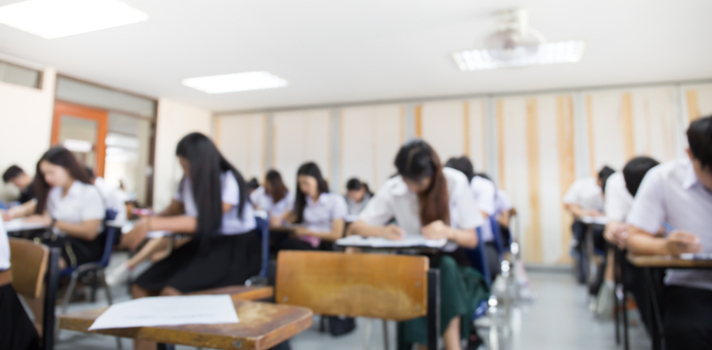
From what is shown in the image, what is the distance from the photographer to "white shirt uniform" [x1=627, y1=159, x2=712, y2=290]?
1.47 metres

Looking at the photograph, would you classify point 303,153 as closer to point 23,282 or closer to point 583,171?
point 583,171

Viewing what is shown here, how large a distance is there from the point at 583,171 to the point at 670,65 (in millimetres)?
1518

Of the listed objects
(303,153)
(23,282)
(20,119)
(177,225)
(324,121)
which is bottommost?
(23,282)

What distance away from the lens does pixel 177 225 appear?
1.74 m

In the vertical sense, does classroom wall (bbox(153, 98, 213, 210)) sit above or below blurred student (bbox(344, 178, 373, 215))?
above

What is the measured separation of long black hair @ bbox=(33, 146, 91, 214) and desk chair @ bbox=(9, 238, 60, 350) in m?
1.52

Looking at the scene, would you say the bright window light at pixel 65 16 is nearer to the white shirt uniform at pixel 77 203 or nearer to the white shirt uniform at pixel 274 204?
the white shirt uniform at pixel 77 203

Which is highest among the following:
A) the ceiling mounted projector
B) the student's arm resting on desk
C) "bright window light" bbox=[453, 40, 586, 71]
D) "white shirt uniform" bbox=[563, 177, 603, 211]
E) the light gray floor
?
"bright window light" bbox=[453, 40, 586, 71]

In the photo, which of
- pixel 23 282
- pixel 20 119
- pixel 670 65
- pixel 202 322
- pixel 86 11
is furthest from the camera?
pixel 670 65

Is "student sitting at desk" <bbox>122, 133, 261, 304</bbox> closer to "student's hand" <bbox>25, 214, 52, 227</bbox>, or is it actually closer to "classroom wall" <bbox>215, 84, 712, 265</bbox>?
"student's hand" <bbox>25, 214, 52, 227</bbox>

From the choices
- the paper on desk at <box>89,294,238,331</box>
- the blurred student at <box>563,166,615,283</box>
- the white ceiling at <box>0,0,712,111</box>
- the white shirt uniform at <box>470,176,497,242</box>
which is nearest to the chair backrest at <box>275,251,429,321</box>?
the paper on desk at <box>89,294,238,331</box>

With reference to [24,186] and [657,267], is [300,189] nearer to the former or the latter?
[24,186]

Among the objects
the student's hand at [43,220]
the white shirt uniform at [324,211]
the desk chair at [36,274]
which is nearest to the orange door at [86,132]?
the student's hand at [43,220]

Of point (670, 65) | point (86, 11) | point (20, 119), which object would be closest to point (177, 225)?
point (20, 119)
